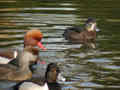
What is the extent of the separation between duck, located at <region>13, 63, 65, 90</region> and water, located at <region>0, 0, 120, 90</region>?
277mm

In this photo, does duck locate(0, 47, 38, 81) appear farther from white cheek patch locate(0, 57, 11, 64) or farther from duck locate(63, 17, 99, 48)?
duck locate(63, 17, 99, 48)

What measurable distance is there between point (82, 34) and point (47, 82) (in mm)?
5412

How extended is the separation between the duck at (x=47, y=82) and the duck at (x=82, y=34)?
4427 mm

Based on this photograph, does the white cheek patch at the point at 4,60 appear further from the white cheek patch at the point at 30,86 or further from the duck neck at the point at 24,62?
the white cheek patch at the point at 30,86

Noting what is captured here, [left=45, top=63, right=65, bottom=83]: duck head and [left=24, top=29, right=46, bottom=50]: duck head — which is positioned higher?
[left=24, top=29, right=46, bottom=50]: duck head

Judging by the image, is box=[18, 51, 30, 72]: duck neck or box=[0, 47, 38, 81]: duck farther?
box=[18, 51, 30, 72]: duck neck

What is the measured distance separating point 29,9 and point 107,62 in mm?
8600

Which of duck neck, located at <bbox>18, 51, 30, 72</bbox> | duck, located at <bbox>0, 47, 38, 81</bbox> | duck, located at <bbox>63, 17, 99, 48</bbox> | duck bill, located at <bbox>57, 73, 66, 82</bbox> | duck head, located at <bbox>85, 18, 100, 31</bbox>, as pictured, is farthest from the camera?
duck head, located at <bbox>85, 18, 100, 31</bbox>

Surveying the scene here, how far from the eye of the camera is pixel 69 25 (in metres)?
16.9

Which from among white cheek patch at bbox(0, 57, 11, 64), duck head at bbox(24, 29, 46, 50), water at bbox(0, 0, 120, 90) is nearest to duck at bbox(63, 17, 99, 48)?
water at bbox(0, 0, 120, 90)

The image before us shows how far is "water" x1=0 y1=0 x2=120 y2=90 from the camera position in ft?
35.8

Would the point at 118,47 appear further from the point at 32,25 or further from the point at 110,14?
the point at 110,14

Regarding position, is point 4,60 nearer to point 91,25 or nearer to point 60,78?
point 60,78

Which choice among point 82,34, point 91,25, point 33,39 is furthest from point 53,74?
point 91,25
